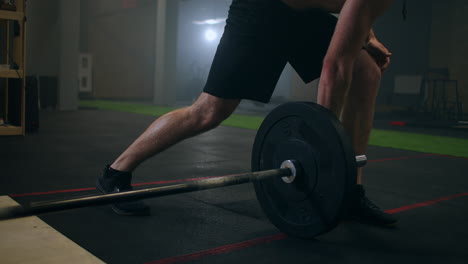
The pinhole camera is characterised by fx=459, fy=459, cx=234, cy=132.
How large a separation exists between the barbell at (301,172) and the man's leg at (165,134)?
169 mm

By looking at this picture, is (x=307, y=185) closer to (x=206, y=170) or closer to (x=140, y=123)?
(x=206, y=170)

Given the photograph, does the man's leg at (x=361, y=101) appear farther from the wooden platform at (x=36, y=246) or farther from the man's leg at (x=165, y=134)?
the wooden platform at (x=36, y=246)

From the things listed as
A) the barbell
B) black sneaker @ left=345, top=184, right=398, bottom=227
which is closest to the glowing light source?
black sneaker @ left=345, top=184, right=398, bottom=227

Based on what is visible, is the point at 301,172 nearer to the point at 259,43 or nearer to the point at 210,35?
the point at 259,43

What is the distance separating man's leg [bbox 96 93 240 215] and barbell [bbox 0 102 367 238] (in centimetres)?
17

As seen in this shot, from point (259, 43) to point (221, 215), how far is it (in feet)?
2.03

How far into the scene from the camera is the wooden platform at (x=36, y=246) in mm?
1108

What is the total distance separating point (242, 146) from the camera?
3.68m

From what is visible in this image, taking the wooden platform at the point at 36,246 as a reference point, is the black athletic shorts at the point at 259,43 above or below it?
above

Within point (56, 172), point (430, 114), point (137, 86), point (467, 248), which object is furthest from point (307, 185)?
point (137, 86)

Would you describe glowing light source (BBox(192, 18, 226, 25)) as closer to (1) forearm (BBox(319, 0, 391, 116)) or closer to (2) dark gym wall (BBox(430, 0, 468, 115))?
(2) dark gym wall (BBox(430, 0, 468, 115))

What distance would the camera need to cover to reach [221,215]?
162 cm

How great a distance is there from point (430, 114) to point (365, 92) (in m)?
7.53

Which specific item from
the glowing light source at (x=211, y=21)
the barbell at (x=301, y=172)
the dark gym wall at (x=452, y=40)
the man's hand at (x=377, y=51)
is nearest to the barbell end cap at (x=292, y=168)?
the barbell at (x=301, y=172)
